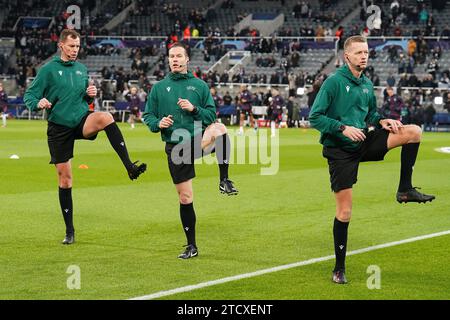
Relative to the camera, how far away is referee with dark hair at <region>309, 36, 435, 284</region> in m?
8.62

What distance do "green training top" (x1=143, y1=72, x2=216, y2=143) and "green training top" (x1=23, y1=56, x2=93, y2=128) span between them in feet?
4.69

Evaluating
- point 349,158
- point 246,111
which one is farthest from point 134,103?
point 349,158

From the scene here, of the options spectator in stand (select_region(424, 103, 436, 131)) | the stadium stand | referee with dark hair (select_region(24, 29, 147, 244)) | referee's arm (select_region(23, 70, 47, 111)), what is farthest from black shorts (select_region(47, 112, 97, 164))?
A: spectator in stand (select_region(424, 103, 436, 131))

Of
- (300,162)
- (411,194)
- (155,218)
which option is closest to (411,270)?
(411,194)

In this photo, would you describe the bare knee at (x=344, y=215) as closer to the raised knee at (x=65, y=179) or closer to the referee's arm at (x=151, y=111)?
the referee's arm at (x=151, y=111)

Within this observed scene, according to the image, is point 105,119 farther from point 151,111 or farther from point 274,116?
point 274,116

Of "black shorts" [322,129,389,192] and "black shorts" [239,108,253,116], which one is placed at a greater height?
"black shorts" [322,129,389,192]

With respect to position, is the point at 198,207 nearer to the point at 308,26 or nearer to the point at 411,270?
the point at 411,270

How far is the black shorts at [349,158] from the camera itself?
875cm

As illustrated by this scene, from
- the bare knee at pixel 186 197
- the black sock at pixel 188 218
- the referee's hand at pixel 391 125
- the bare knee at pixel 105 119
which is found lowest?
the black sock at pixel 188 218

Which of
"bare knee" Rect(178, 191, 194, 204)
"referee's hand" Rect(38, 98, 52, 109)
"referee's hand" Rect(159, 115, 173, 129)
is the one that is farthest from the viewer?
"referee's hand" Rect(38, 98, 52, 109)

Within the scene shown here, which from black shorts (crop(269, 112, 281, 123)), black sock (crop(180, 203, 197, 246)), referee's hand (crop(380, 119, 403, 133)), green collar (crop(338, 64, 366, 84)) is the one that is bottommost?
black shorts (crop(269, 112, 281, 123))

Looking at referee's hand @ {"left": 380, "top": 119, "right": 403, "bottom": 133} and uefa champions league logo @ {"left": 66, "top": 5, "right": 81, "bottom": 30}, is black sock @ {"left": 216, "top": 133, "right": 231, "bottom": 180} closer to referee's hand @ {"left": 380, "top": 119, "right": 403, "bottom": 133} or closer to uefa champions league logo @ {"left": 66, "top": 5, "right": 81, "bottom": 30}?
referee's hand @ {"left": 380, "top": 119, "right": 403, "bottom": 133}

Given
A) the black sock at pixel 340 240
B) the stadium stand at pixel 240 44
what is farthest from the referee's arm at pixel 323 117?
the stadium stand at pixel 240 44
